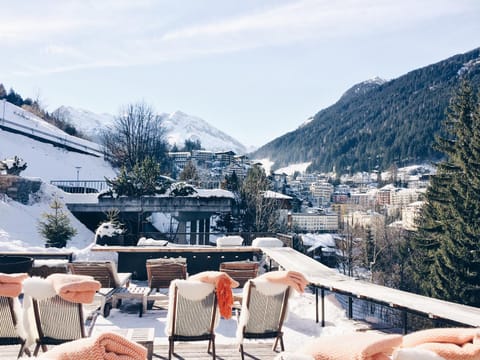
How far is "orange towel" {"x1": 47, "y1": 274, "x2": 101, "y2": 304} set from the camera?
438cm

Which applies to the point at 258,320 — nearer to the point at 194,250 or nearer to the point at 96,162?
the point at 194,250

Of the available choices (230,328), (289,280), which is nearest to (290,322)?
(230,328)

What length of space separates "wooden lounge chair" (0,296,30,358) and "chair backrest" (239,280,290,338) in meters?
2.35

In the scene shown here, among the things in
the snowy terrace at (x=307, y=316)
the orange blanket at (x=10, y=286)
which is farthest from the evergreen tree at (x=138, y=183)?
the orange blanket at (x=10, y=286)

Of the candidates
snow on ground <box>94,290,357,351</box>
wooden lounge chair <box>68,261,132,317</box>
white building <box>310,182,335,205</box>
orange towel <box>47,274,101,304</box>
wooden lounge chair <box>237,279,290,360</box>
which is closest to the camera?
orange towel <box>47,274,101,304</box>

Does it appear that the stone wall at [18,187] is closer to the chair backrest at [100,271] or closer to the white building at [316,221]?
the chair backrest at [100,271]

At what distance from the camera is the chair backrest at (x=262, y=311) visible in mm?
5059

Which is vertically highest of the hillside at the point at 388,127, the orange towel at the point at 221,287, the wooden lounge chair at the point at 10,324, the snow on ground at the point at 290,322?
the hillside at the point at 388,127

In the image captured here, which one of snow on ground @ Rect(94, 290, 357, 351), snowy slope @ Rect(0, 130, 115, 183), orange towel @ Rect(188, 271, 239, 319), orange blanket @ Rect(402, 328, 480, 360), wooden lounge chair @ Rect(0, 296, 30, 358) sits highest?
snowy slope @ Rect(0, 130, 115, 183)

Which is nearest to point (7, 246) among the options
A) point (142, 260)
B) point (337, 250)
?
point (142, 260)

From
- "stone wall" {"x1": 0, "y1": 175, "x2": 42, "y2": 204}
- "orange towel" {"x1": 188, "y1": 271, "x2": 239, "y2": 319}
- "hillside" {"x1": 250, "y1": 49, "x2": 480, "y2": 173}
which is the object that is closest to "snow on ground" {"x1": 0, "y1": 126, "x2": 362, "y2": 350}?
"stone wall" {"x1": 0, "y1": 175, "x2": 42, "y2": 204}

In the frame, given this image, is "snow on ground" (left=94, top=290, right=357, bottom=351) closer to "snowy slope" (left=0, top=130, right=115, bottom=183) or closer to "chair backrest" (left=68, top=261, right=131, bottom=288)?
"chair backrest" (left=68, top=261, right=131, bottom=288)

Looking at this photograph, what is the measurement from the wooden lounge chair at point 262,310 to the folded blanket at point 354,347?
8.40ft

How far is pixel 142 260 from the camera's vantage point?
11.2 m
